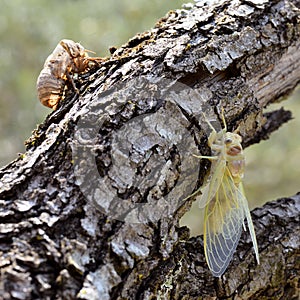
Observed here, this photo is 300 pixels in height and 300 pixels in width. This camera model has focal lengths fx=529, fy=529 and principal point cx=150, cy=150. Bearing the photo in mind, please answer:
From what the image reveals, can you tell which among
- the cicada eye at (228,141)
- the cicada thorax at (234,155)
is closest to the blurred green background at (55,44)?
the cicada thorax at (234,155)

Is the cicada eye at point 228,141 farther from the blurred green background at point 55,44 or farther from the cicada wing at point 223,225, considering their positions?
the blurred green background at point 55,44

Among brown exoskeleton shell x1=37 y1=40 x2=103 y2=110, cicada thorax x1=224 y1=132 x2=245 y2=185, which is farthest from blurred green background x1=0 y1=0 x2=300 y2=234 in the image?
A: cicada thorax x1=224 y1=132 x2=245 y2=185

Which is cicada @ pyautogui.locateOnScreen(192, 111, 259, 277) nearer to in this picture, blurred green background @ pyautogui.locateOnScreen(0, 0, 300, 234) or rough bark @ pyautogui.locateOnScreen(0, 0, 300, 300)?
rough bark @ pyautogui.locateOnScreen(0, 0, 300, 300)

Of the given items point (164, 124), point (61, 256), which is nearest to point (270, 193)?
point (164, 124)

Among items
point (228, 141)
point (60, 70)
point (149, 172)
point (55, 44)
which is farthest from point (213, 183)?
point (55, 44)

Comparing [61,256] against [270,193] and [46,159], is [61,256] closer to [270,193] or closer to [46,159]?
[46,159]

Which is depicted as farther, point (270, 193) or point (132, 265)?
point (270, 193)
